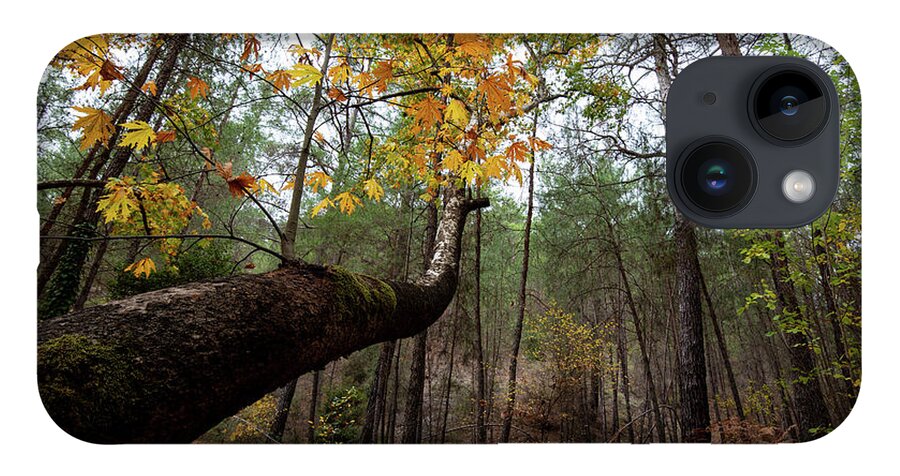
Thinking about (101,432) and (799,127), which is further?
(799,127)

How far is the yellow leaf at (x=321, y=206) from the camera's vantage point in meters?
2.33

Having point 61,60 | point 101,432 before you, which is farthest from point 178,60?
point 101,432

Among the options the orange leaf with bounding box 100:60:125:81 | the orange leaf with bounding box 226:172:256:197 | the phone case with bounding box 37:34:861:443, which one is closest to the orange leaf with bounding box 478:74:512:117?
the phone case with bounding box 37:34:861:443

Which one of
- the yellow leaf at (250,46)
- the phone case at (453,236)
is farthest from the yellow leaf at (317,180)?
the yellow leaf at (250,46)

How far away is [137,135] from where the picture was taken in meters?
2.04

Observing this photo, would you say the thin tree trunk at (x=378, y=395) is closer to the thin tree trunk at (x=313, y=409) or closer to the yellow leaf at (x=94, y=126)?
the thin tree trunk at (x=313, y=409)

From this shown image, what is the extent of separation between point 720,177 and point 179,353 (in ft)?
8.23

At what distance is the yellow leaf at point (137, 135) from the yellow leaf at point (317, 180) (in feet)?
2.39

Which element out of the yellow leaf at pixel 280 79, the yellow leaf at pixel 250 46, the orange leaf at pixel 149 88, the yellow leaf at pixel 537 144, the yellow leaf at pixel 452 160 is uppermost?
the yellow leaf at pixel 250 46

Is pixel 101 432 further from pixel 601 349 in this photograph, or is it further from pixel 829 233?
pixel 829 233

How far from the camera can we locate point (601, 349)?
95.7 inches

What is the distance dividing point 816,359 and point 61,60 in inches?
158

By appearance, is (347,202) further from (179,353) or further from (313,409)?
(179,353)

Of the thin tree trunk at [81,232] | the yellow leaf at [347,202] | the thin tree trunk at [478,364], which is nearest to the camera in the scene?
the thin tree trunk at [81,232]
